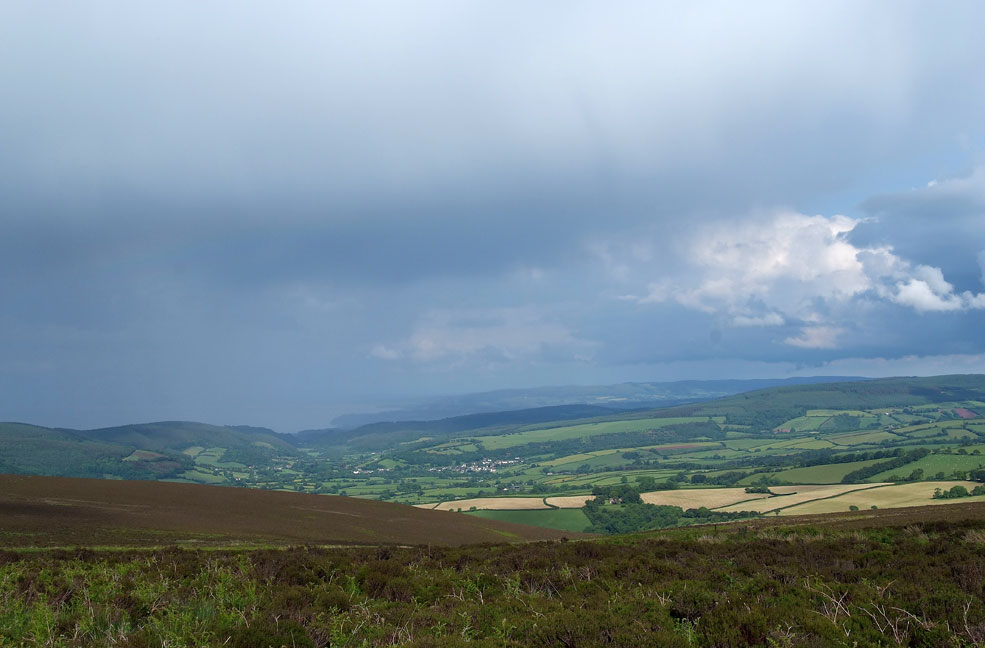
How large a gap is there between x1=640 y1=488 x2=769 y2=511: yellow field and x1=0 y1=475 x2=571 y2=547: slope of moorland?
44407mm

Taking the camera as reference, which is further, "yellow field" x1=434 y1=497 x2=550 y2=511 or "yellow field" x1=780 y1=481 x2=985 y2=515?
"yellow field" x1=434 y1=497 x2=550 y2=511

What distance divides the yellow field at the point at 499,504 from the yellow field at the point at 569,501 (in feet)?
8.36

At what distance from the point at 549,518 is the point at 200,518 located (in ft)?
221

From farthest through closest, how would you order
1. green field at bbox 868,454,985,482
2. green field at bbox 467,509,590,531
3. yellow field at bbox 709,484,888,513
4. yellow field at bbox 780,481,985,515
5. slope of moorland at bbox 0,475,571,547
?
green field at bbox 868,454,985,482
green field at bbox 467,509,590,531
yellow field at bbox 709,484,888,513
yellow field at bbox 780,481,985,515
slope of moorland at bbox 0,475,571,547

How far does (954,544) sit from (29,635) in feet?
95.0

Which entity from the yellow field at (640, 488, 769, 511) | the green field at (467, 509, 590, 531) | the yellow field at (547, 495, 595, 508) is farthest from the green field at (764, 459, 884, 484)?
the green field at (467, 509, 590, 531)

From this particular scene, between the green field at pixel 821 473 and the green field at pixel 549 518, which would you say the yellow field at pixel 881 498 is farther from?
the green field at pixel 549 518

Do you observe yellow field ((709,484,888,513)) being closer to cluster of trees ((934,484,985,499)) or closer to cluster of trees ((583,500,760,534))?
cluster of trees ((583,500,760,534))

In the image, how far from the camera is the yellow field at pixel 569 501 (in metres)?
120

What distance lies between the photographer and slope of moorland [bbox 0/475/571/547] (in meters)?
46.1

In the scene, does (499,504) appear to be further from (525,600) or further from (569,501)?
(525,600)

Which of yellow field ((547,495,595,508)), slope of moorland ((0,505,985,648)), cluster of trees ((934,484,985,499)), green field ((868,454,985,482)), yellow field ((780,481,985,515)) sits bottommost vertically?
yellow field ((547,495,595,508))

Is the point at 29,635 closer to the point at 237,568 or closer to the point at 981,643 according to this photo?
the point at 237,568

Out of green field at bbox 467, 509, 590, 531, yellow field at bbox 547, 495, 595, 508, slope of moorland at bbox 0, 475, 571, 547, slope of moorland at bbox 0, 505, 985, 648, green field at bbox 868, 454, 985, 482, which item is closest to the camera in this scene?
slope of moorland at bbox 0, 505, 985, 648
